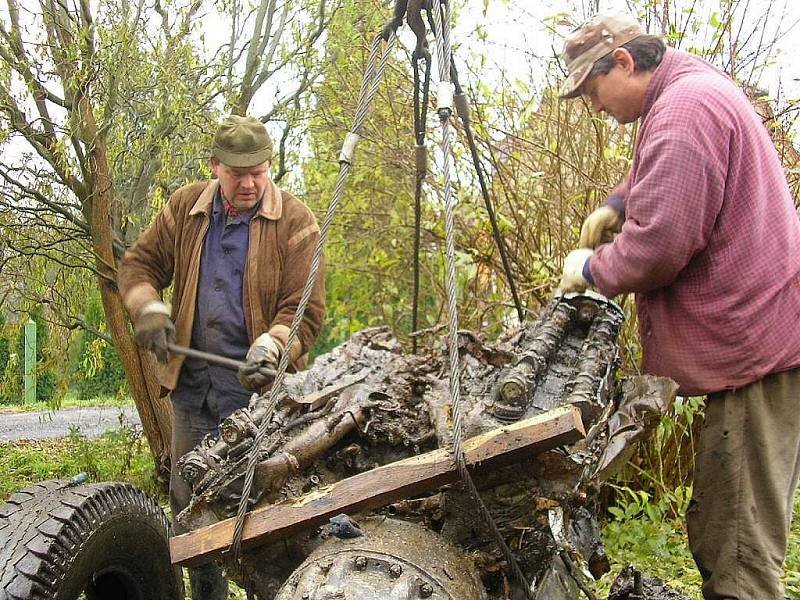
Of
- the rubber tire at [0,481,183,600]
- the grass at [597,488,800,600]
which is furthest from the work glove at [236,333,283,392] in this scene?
the grass at [597,488,800,600]

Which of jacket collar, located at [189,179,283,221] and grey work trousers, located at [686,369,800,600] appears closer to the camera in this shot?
grey work trousers, located at [686,369,800,600]

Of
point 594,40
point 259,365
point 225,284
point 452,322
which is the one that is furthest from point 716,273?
point 225,284

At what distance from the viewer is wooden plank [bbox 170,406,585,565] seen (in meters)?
2.06

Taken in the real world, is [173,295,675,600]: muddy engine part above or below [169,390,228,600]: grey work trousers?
above

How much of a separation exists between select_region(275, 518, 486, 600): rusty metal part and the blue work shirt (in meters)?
1.53

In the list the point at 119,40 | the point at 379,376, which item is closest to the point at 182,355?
the point at 379,376

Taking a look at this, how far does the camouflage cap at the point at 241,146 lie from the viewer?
140 inches

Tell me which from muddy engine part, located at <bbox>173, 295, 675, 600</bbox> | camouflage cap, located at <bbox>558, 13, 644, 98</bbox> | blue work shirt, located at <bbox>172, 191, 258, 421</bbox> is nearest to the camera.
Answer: muddy engine part, located at <bbox>173, 295, 675, 600</bbox>

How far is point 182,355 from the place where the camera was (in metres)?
3.67

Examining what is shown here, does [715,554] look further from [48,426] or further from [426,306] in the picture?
[48,426]

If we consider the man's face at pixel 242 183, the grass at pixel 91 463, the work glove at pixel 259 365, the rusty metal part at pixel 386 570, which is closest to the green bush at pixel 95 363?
the grass at pixel 91 463

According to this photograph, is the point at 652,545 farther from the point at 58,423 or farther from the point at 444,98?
the point at 58,423

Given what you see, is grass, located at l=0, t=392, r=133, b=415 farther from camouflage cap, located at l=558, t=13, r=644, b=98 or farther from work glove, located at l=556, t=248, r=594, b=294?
camouflage cap, located at l=558, t=13, r=644, b=98

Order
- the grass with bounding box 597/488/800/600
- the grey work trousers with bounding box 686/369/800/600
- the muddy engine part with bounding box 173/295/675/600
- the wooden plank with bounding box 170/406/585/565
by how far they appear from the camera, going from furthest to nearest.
Result: 1. the grass with bounding box 597/488/800/600
2. the grey work trousers with bounding box 686/369/800/600
3. the muddy engine part with bounding box 173/295/675/600
4. the wooden plank with bounding box 170/406/585/565
